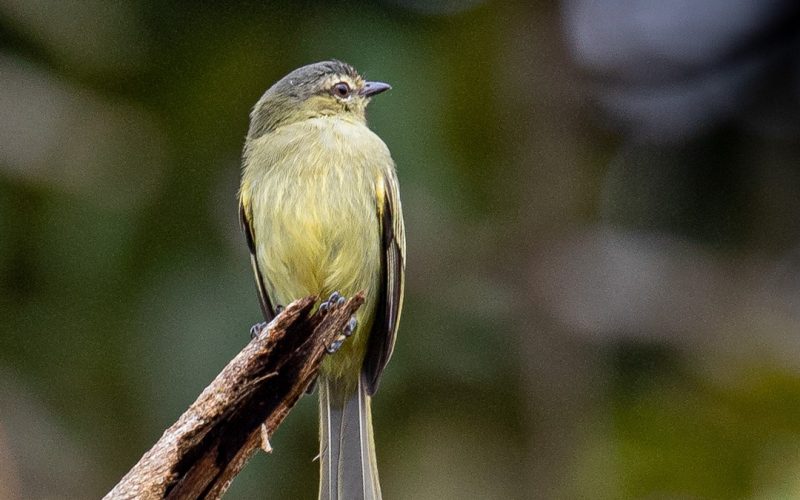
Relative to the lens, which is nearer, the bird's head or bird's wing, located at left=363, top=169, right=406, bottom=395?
bird's wing, located at left=363, top=169, right=406, bottom=395

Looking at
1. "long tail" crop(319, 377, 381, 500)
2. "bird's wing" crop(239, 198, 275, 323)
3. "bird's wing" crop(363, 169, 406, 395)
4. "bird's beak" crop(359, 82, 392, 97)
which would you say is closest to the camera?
"long tail" crop(319, 377, 381, 500)

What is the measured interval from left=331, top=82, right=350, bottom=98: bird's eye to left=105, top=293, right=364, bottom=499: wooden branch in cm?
185

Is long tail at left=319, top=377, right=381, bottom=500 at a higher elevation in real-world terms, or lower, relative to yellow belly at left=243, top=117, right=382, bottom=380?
lower

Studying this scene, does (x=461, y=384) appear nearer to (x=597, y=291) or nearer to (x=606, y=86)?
(x=597, y=291)

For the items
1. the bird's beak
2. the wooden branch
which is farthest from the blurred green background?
the wooden branch

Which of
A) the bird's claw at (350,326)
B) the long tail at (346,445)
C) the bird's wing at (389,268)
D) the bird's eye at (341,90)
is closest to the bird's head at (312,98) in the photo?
the bird's eye at (341,90)

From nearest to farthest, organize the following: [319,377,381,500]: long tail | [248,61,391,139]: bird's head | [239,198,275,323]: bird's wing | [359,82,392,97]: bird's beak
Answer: [319,377,381,500]: long tail, [239,198,275,323]: bird's wing, [248,61,391,139]: bird's head, [359,82,392,97]: bird's beak

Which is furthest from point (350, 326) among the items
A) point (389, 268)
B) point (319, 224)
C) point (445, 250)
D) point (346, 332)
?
point (445, 250)

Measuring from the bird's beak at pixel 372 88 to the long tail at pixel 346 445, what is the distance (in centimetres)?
156

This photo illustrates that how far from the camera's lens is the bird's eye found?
241 inches

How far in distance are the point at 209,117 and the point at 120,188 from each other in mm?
704

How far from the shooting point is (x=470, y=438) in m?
7.14

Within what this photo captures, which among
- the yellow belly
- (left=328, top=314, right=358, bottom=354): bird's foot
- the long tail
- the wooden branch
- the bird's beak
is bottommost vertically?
the long tail

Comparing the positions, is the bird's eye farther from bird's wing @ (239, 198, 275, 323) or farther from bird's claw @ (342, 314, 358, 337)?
bird's claw @ (342, 314, 358, 337)
